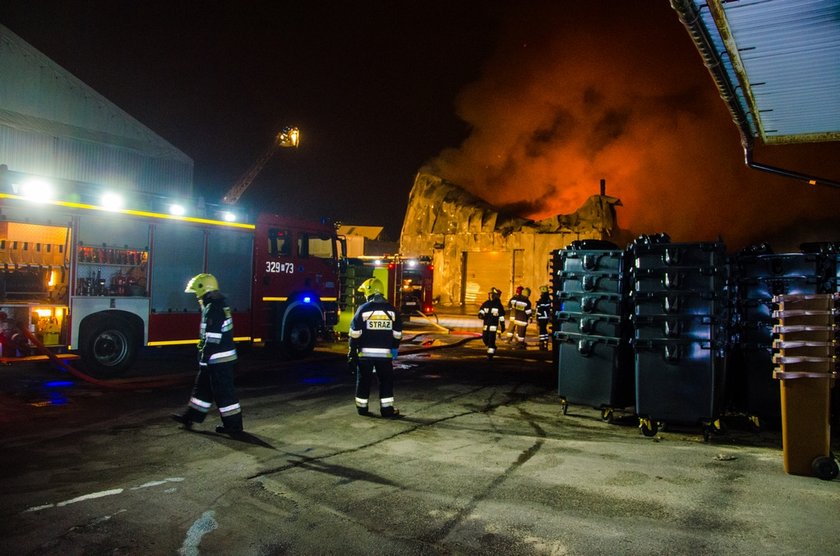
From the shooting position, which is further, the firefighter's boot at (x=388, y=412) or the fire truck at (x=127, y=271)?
the fire truck at (x=127, y=271)

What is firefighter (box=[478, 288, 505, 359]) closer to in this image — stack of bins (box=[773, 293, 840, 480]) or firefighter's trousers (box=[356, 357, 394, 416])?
firefighter's trousers (box=[356, 357, 394, 416])

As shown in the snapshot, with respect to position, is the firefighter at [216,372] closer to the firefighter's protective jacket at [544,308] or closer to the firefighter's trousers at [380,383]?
the firefighter's trousers at [380,383]

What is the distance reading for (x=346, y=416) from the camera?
21.9ft

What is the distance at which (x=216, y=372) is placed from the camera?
5.77 metres

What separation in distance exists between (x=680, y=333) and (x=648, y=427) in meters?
1.03

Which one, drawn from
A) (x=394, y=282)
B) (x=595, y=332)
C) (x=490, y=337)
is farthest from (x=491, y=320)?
(x=394, y=282)

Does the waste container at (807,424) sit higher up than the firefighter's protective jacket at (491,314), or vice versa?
the firefighter's protective jacket at (491,314)

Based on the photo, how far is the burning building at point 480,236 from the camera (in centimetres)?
2720

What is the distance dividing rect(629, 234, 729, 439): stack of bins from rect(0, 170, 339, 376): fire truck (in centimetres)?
723

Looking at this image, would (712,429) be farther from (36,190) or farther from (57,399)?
(36,190)

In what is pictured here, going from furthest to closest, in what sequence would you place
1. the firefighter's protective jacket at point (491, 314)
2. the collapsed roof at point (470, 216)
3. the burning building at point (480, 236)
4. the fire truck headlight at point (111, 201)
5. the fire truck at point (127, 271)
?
the burning building at point (480, 236), the collapsed roof at point (470, 216), the firefighter's protective jacket at point (491, 314), the fire truck headlight at point (111, 201), the fire truck at point (127, 271)

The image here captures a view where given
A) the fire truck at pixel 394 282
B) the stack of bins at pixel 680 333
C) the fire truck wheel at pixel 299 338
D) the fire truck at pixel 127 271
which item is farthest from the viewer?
the fire truck at pixel 394 282

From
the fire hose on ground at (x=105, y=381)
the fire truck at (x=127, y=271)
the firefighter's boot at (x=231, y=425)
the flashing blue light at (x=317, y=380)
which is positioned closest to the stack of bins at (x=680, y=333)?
the firefighter's boot at (x=231, y=425)

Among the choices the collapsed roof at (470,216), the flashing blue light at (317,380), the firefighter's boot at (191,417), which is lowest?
the flashing blue light at (317,380)
